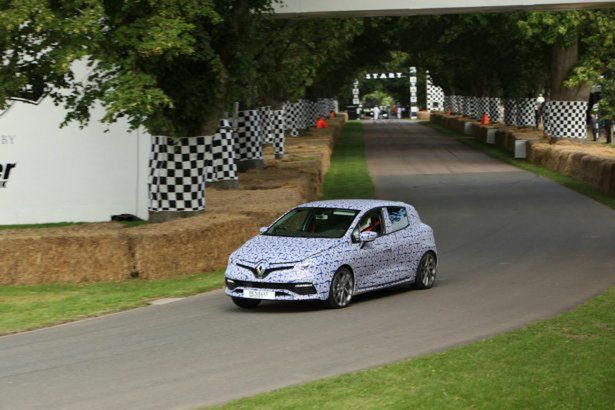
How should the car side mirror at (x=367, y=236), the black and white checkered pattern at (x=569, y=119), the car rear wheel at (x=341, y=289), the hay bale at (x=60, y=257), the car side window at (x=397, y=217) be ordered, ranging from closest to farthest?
the car rear wheel at (x=341, y=289), the car side mirror at (x=367, y=236), the car side window at (x=397, y=217), the hay bale at (x=60, y=257), the black and white checkered pattern at (x=569, y=119)

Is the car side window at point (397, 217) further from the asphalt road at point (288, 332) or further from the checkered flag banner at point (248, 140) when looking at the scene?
the checkered flag banner at point (248, 140)

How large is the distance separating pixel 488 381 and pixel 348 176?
2971cm

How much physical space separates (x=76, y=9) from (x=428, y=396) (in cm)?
1135

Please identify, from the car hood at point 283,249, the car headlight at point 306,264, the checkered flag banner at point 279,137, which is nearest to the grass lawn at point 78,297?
the car hood at point 283,249

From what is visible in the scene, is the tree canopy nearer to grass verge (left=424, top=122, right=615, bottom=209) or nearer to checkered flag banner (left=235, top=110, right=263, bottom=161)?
checkered flag banner (left=235, top=110, right=263, bottom=161)

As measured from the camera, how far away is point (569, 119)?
151 ft

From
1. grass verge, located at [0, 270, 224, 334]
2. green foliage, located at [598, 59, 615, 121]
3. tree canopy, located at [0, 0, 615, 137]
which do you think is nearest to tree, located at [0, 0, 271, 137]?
tree canopy, located at [0, 0, 615, 137]

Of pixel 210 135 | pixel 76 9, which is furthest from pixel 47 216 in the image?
pixel 76 9

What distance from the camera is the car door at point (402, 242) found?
53.8ft

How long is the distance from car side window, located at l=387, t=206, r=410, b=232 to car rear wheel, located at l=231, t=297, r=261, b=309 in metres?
2.35

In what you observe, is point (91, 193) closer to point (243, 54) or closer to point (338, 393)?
point (243, 54)

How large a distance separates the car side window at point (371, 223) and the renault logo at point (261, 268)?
5.16 feet

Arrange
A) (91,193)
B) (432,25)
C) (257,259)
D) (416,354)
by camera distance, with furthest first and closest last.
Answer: (432,25), (91,193), (257,259), (416,354)

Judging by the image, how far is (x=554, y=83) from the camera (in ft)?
156
